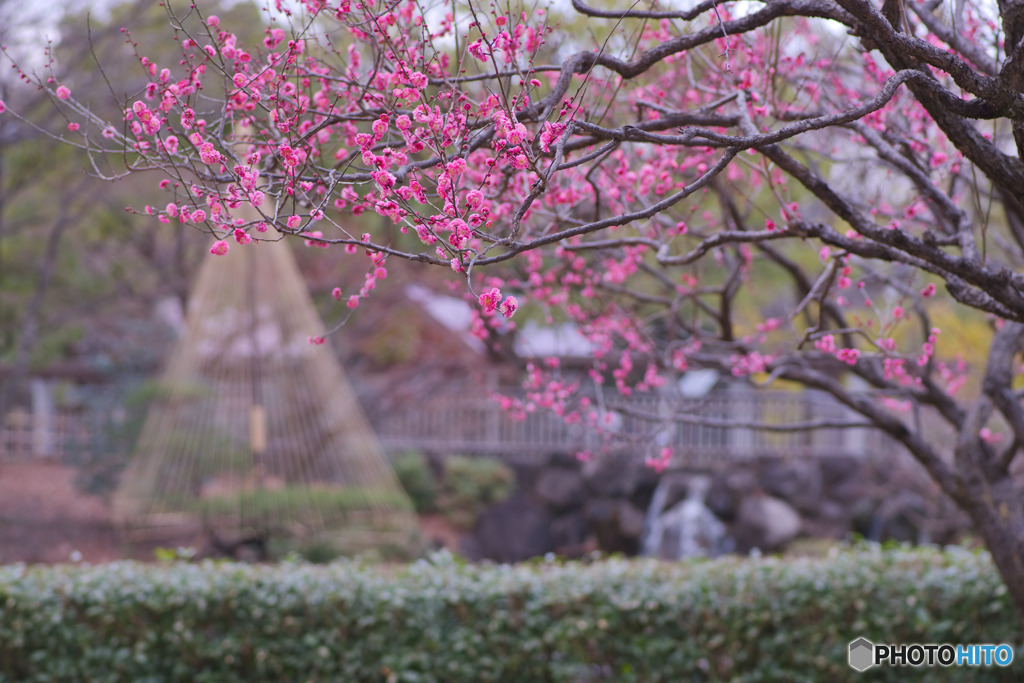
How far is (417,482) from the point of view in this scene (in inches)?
498

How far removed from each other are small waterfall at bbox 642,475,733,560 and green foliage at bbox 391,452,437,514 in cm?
333

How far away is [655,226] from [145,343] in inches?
438

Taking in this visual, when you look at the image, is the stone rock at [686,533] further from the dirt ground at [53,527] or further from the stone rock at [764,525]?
the dirt ground at [53,527]

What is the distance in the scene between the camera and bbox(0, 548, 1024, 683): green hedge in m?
4.26

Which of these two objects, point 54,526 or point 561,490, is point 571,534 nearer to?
point 561,490

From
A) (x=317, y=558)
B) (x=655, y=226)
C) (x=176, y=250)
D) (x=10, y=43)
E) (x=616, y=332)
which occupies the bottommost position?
(x=317, y=558)

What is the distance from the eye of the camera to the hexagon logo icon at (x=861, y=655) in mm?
4219

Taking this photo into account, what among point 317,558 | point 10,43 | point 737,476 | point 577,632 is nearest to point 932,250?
point 577,632

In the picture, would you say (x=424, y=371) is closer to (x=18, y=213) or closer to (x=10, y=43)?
(x=18, y=213)

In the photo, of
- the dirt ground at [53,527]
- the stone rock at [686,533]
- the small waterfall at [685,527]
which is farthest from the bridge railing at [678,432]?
the dirt ground at [53,527]

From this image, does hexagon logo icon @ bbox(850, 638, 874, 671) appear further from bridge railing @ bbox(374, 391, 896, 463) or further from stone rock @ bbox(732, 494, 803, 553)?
bridge railing @ bbox(374, 391, 896, 463)

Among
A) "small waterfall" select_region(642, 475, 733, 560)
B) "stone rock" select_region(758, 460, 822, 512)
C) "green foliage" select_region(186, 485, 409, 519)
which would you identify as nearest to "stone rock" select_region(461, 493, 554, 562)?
"small waterfall" select_region(642, 475, 733, 560)

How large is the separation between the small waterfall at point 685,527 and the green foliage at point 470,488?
7.51ft

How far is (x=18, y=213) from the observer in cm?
1055
